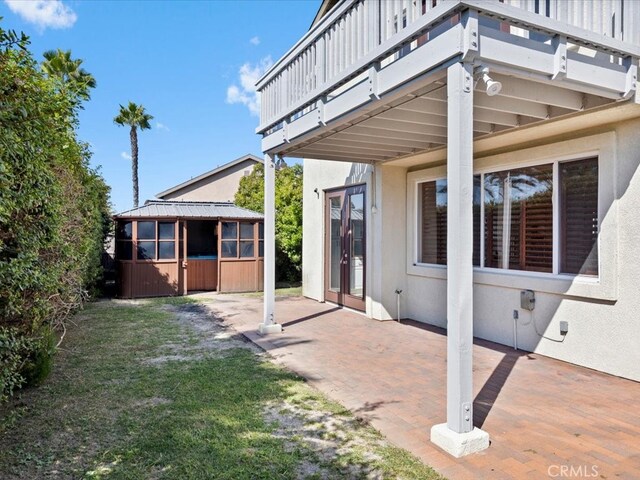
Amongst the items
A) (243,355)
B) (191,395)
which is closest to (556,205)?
(243,355)

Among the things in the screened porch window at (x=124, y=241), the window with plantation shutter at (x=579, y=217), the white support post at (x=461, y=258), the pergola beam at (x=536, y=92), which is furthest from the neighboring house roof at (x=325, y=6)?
the white support post at (x=461, y=258)

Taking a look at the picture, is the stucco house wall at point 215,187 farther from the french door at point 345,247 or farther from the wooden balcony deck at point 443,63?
the wooden balcony deck at point 443,63

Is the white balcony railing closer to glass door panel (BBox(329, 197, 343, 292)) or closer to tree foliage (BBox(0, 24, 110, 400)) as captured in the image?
tree foliage (BBox(0, 24, 110, 400))

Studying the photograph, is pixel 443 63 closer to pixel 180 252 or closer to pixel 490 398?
pixel 490 398

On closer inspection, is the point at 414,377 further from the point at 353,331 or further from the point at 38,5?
the point at 38,5

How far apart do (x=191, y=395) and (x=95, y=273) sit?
7.45 meters

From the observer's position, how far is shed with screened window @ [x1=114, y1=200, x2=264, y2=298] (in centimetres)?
1240

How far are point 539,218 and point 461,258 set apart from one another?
12.0 ft

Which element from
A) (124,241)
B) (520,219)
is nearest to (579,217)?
(520,219)

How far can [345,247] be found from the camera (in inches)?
395

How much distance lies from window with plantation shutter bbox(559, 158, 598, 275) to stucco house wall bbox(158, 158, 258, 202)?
65.1ft

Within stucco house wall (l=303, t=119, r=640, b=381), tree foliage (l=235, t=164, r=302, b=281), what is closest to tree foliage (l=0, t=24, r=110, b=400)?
Answer: stucco house wall (l=303, t=119, r=640, b=381)

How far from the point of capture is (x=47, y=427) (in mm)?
3818

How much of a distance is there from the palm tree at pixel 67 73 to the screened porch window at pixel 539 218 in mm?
6184
